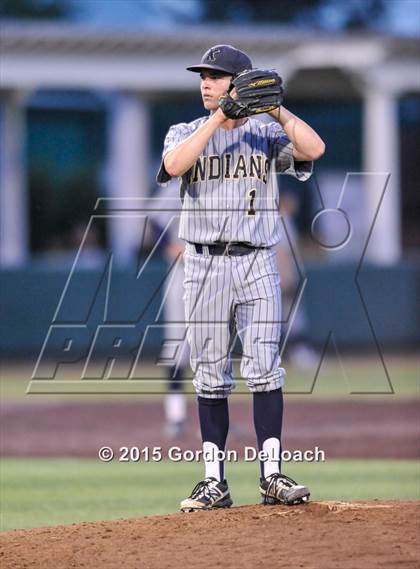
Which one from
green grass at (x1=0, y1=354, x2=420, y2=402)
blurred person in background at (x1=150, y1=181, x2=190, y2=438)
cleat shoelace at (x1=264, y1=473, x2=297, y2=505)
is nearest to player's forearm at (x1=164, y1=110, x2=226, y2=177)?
cleat shoelace at (x1=264, y1=473, x2=297, y2=505)

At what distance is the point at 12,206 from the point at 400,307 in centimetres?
607

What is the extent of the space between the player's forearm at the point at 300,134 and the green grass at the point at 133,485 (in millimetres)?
2392

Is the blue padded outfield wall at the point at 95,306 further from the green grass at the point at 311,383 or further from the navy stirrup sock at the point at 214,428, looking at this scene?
the navy stirrup sock at the point at 214,428

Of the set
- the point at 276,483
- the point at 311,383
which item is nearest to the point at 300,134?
the point at 276,483

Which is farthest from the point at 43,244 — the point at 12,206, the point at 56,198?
the point at 12,206

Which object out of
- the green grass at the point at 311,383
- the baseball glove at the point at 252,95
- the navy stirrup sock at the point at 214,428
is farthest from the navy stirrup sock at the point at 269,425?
the green grass at the point at 311,383

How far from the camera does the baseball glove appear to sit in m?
5.20

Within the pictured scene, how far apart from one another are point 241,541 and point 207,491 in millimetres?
773

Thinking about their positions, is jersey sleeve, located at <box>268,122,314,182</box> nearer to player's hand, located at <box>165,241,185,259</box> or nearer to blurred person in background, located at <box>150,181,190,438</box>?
blurred person in background, located at <box>150,181,190,438</box>

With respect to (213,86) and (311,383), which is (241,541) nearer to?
(213,86)

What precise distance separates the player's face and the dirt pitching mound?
182cm

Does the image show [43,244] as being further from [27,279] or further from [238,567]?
[238,567]

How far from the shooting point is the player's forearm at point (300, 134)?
5359mm

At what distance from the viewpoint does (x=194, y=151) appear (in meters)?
5.26
